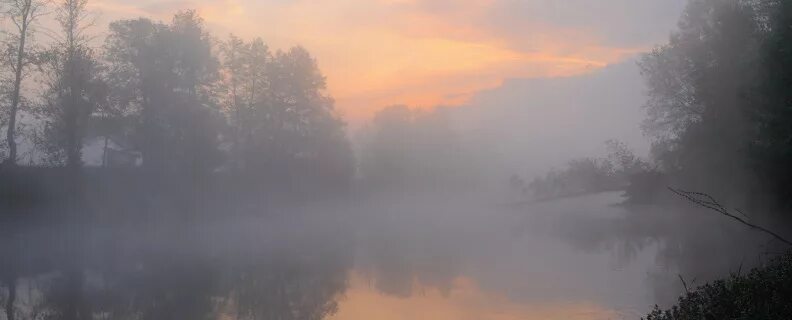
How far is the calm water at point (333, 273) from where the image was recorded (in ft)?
54.8

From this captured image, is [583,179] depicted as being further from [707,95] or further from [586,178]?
[707,95]

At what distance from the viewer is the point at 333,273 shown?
23.7 m

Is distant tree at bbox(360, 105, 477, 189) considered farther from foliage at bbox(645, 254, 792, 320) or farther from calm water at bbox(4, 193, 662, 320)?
foliage at bbox(645, 254, 792, 320)

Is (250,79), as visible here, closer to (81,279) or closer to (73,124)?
(73,124)

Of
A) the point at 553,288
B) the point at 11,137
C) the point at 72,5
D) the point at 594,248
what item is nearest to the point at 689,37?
the point at 594,248

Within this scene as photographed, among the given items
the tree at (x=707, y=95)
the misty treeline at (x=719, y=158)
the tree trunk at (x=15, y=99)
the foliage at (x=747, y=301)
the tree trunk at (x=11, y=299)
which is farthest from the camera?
the tree at (x=707, y=95)

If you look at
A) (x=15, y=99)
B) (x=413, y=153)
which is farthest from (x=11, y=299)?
(x=413, y=153)

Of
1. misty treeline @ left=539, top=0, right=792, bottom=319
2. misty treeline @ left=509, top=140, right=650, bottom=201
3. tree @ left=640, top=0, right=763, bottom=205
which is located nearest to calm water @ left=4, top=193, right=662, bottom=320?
misty treeline @ left=539, top=0, right=792, bottom=319

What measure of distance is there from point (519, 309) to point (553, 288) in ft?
11.2

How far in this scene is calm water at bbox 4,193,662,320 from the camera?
54.8ft

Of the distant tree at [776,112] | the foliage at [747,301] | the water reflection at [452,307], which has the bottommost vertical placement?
the water reflection at [452,307]

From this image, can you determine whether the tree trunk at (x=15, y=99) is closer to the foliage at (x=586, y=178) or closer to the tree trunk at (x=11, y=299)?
the tree trunk at (x=11, y=299)

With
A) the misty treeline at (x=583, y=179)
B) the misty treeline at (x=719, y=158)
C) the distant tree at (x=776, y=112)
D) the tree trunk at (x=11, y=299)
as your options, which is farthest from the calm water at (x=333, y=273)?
the misty treeline at (x=583, y=179)

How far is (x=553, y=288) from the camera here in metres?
19.2
